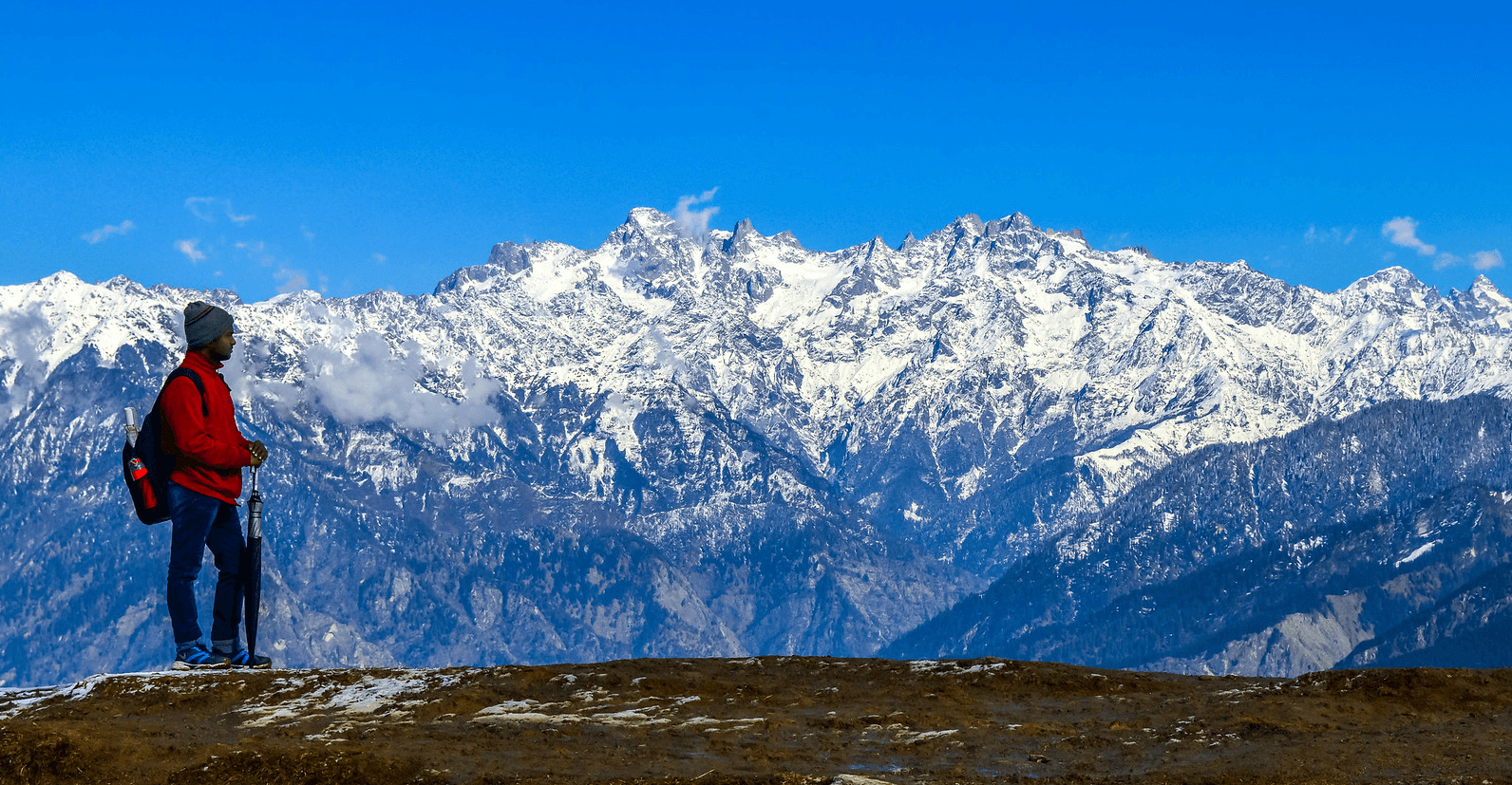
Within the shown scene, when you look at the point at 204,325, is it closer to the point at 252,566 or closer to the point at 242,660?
the point at 252,566

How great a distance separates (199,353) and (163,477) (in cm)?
243

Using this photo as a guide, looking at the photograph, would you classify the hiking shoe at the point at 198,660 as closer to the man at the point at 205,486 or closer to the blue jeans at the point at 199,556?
the man at the point at 205,486

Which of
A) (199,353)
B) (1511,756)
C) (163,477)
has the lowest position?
(1511,756)

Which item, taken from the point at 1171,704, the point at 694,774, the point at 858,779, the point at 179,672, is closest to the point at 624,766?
the point at 694,774

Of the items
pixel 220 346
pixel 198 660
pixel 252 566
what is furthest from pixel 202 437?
pixel 198 660

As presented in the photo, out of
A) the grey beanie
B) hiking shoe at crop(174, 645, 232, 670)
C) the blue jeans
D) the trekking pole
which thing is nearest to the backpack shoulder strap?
the grey beanie

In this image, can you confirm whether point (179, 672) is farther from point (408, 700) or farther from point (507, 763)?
point (507, 763)

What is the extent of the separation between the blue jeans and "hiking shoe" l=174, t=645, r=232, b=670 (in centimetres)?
22

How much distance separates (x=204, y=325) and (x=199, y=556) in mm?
4362

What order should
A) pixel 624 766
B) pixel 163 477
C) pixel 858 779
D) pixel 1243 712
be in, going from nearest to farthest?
1. pixel 858 779
2. pixel 624 766
3. pixel 1243 712
4. pixel 163 477

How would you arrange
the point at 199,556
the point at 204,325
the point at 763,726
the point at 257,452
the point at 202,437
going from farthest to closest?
the point at 204,325 → the point at 257,452 → the point at 199,556 → the point at 202,437 → the point at 763,726

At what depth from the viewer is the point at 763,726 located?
2300 cm

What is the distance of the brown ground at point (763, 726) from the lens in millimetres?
19312

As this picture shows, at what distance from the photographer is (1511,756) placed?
19.3 m
